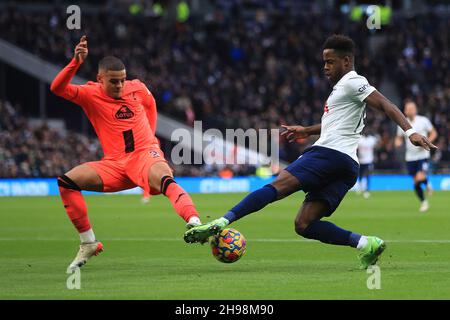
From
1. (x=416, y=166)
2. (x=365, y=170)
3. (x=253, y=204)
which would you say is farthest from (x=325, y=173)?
(x=365, y=170)

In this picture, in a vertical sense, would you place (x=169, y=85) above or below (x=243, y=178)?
above

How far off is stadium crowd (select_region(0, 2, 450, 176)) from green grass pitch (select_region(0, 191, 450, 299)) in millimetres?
15599

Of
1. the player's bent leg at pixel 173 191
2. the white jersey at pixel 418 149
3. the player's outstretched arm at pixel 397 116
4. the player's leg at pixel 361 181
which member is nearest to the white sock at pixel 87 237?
the player's bent leg at pixel 173 191

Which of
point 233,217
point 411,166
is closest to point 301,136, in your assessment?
point 233,217

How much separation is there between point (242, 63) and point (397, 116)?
31.0 m

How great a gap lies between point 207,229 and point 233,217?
0.37m

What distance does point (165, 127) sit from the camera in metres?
37.4

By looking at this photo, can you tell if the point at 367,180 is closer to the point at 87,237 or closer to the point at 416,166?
the point at 416,166

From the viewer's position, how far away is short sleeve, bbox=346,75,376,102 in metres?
9.98

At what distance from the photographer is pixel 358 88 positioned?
10016 mm

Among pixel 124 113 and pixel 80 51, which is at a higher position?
pixel 80 51

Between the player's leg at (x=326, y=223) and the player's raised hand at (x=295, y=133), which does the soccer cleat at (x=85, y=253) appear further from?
the player's raised hand at (x=295, y=133)

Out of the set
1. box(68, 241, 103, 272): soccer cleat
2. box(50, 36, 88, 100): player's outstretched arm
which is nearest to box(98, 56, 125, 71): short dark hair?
box(50, 36, 88, 100): player's outstretched arm
